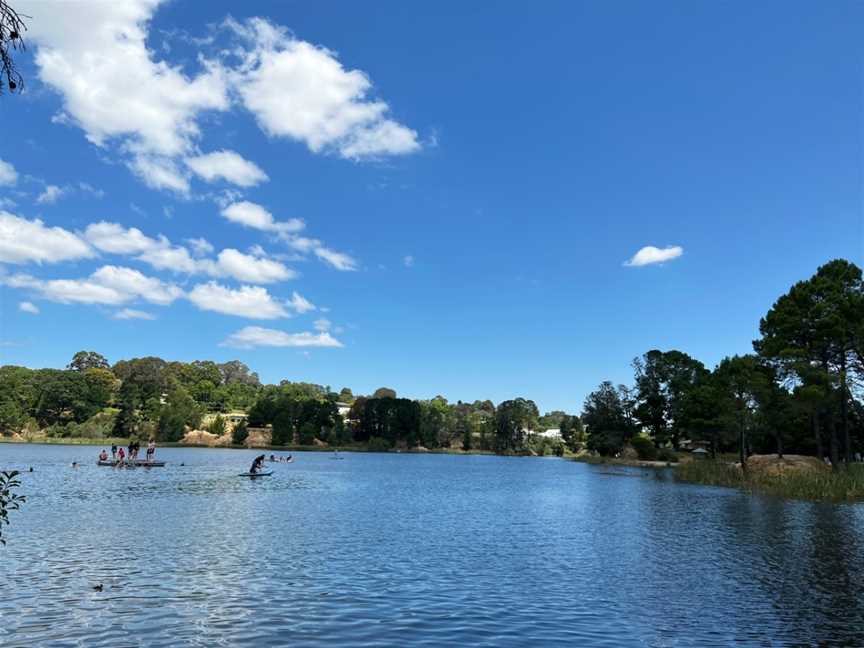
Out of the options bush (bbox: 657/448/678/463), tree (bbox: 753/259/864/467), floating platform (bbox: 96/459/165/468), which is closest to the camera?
tree (bbox: 753/259/864/467)

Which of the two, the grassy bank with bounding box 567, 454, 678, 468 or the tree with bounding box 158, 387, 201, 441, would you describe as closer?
the grassy bank with bounding box 567, 454, 678, 468

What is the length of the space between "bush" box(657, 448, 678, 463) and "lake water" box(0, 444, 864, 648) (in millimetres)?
79918

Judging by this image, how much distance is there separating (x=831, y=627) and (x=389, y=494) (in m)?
41.9

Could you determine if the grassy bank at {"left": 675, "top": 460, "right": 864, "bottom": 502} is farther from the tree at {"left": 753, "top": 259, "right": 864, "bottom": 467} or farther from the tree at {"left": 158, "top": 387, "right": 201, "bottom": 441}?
the tree at {"left": 158, "top": 387, "right": 201, "bottom": 441}

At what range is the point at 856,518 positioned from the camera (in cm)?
3662

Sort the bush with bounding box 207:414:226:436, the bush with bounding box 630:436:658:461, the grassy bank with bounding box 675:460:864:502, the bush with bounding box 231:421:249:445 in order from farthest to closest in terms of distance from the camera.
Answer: the bush with bounding box 207:414:226:436 < the bush with bounding box 231:421:249:445 < the bush with bounding box 630:436:658:461 < the grassy bank with bounding box 675:460:864:502

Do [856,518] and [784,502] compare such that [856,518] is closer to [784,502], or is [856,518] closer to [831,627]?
[784,502]

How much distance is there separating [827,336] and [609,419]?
279ft

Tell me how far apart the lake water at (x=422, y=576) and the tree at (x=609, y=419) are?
3982 inches

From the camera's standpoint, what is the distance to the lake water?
49.9 ft

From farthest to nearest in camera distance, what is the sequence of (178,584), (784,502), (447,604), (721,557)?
(784,502) → (721,557) → (178,584) → (447,604)

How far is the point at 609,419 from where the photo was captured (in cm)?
14450

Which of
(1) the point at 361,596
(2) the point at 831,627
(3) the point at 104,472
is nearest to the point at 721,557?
(2) the point at 831,627

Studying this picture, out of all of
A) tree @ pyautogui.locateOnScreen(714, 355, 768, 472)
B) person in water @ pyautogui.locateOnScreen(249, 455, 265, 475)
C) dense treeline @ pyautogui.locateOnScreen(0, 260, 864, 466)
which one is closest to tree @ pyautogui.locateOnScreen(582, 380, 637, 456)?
dense treeline @ pyautogui.locateOnScreen(0, 260, 864, 466)
